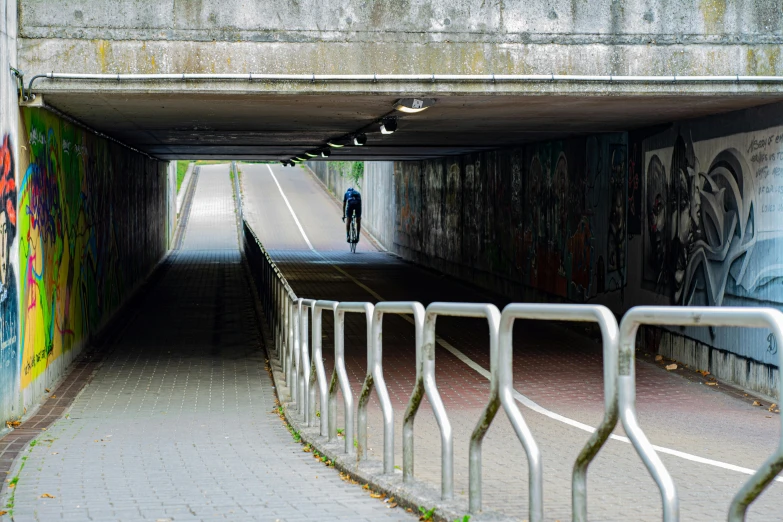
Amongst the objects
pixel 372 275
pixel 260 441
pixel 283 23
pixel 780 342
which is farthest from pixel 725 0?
pixel 372 275

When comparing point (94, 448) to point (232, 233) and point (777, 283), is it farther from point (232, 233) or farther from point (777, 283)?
point (232, 233)

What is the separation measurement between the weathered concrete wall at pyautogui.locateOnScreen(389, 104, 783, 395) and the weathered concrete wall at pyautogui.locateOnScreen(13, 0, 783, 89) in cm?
133

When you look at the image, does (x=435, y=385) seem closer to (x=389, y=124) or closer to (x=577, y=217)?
(x=389, y=124)

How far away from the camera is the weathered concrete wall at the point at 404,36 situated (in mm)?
10422

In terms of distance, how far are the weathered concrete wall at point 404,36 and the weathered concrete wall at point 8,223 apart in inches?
17.2

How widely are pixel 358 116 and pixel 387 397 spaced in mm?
8559

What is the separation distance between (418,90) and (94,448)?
4896 millimetres

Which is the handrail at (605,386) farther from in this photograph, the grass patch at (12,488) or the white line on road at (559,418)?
the grass patch at (12,488)

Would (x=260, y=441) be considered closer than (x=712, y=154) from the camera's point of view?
Yes

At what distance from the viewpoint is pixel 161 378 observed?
13242 millimetres

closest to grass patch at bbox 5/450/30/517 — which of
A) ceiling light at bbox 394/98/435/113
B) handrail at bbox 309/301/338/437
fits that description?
handrail at bbox 309/301/338/437

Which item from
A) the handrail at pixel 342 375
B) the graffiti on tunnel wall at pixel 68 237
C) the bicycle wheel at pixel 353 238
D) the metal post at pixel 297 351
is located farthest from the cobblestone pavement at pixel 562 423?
the bicycle wheel at pixel 353 238

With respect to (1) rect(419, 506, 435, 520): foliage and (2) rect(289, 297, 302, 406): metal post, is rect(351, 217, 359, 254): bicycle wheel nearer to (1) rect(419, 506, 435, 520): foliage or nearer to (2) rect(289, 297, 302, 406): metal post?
(2) rect(289, 297, 302, 406): metal post

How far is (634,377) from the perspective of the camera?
147 inches
